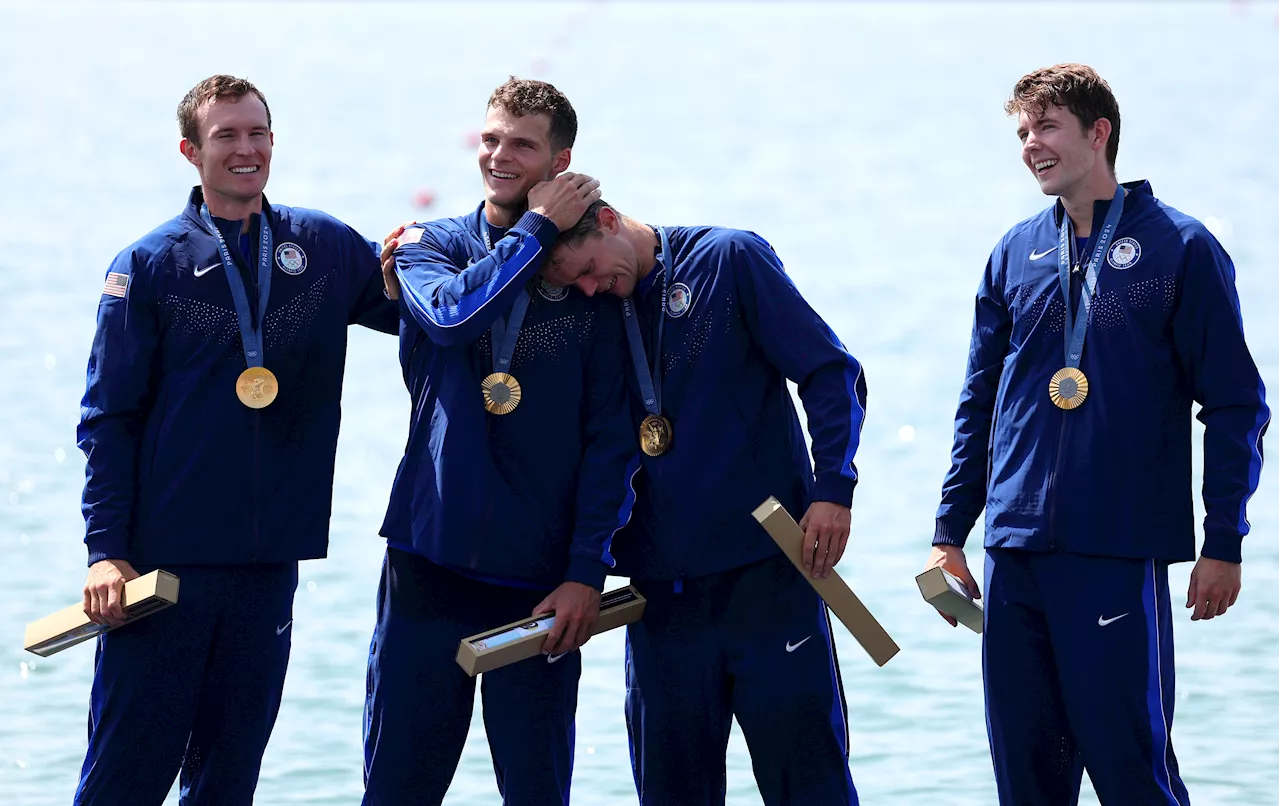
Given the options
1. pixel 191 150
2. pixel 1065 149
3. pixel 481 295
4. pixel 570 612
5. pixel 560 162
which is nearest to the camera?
pixel 481 295

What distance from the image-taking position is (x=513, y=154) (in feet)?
13.8

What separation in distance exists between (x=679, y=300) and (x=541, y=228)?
1.22 ft

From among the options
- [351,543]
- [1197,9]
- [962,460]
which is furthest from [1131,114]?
[962,460]

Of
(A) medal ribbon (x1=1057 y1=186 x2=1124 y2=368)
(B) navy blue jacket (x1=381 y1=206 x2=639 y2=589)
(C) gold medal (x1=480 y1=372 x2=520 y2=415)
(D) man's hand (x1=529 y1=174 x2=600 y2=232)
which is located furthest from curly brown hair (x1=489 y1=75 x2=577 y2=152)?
(A) medal ribbon (x1=1057 y1=186 x2=1124 y2=368)

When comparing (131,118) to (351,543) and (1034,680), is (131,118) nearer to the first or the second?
(351,543)

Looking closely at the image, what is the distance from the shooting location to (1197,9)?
102 feet

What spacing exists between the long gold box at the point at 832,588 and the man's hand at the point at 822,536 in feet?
0.05

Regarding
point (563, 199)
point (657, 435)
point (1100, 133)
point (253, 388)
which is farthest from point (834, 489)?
point (253, 388)

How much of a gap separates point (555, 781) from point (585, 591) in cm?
42

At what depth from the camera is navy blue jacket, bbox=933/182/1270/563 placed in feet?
13.5

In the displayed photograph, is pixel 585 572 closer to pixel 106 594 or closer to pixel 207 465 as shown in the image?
pixel 207 465

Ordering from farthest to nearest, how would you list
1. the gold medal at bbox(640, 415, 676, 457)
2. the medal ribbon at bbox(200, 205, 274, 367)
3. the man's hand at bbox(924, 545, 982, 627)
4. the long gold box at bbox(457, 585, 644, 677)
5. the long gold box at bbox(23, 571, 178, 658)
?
the man's hand at bbox(924, 545, 982, 627), the medal ribbon at bbox(200, 205, 274, 367), the gold medal at bbox(640, 415, 676, 457), the long gold box at bbox(23, 571, 178, 658), the long gold box at bbox(457, 585, 644, 677)

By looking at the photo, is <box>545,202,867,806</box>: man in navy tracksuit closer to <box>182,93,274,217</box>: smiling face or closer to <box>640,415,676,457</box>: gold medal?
<box>640,415,676,457</box>: gold medal

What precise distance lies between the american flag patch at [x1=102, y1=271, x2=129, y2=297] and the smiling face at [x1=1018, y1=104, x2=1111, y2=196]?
1.96m
